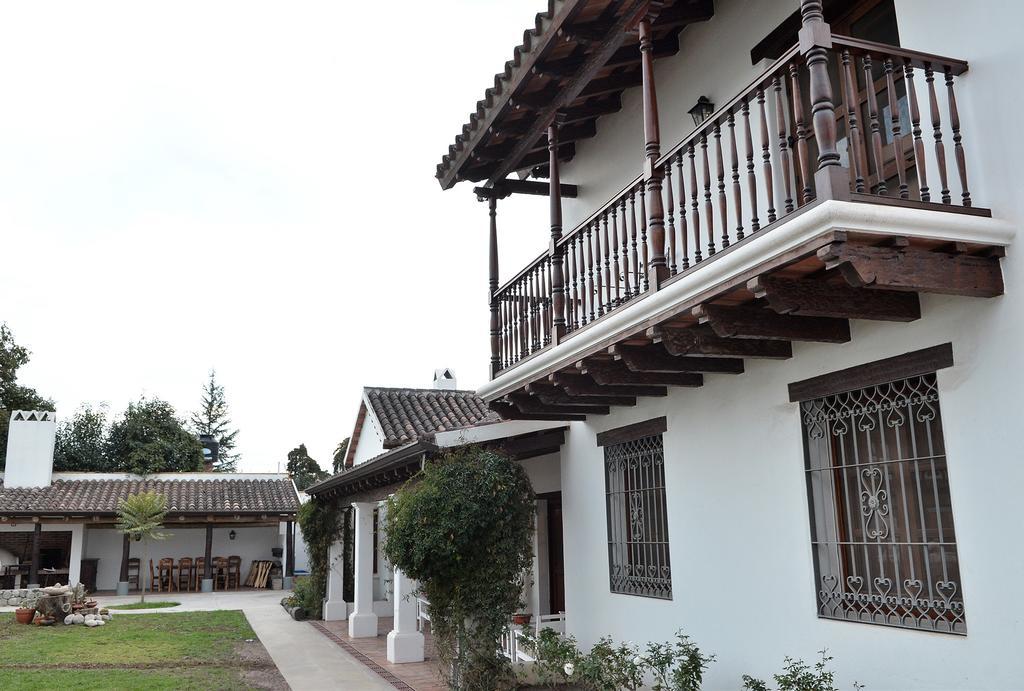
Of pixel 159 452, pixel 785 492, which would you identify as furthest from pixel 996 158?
pixel 159 452

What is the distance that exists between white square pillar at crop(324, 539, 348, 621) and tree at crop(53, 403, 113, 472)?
22615 millimetres

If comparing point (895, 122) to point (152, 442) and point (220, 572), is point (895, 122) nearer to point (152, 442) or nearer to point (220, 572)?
point (220, 572)

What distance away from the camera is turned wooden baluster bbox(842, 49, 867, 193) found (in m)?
4.57

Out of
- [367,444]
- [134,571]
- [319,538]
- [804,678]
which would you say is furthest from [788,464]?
[134,571]

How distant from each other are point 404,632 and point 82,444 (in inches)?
1192

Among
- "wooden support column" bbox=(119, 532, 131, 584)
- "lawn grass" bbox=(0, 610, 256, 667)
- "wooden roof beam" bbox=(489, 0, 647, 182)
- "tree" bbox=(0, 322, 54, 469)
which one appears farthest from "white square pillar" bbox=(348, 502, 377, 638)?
"tree" bbox=(0, 322, 54, 469)

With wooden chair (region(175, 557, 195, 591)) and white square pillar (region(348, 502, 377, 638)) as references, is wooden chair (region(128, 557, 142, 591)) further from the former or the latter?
white square pillar (region(348, 502, 377, 638))

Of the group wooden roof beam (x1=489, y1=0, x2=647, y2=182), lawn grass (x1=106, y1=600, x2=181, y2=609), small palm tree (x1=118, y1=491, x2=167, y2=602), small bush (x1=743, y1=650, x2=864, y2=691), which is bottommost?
lawn grass (x1=106, y1=600, x2=181, y2=609)

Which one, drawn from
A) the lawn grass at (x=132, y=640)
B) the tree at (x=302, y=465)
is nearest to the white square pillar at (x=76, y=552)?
the lawn grass at (x=132, y=640)

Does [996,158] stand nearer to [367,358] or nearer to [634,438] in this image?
[634,438]

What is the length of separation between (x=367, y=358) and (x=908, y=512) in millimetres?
33868

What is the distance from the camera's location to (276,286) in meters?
24.2

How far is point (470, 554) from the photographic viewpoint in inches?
352

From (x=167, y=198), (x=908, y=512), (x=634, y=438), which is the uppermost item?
(x=167, y=198)
